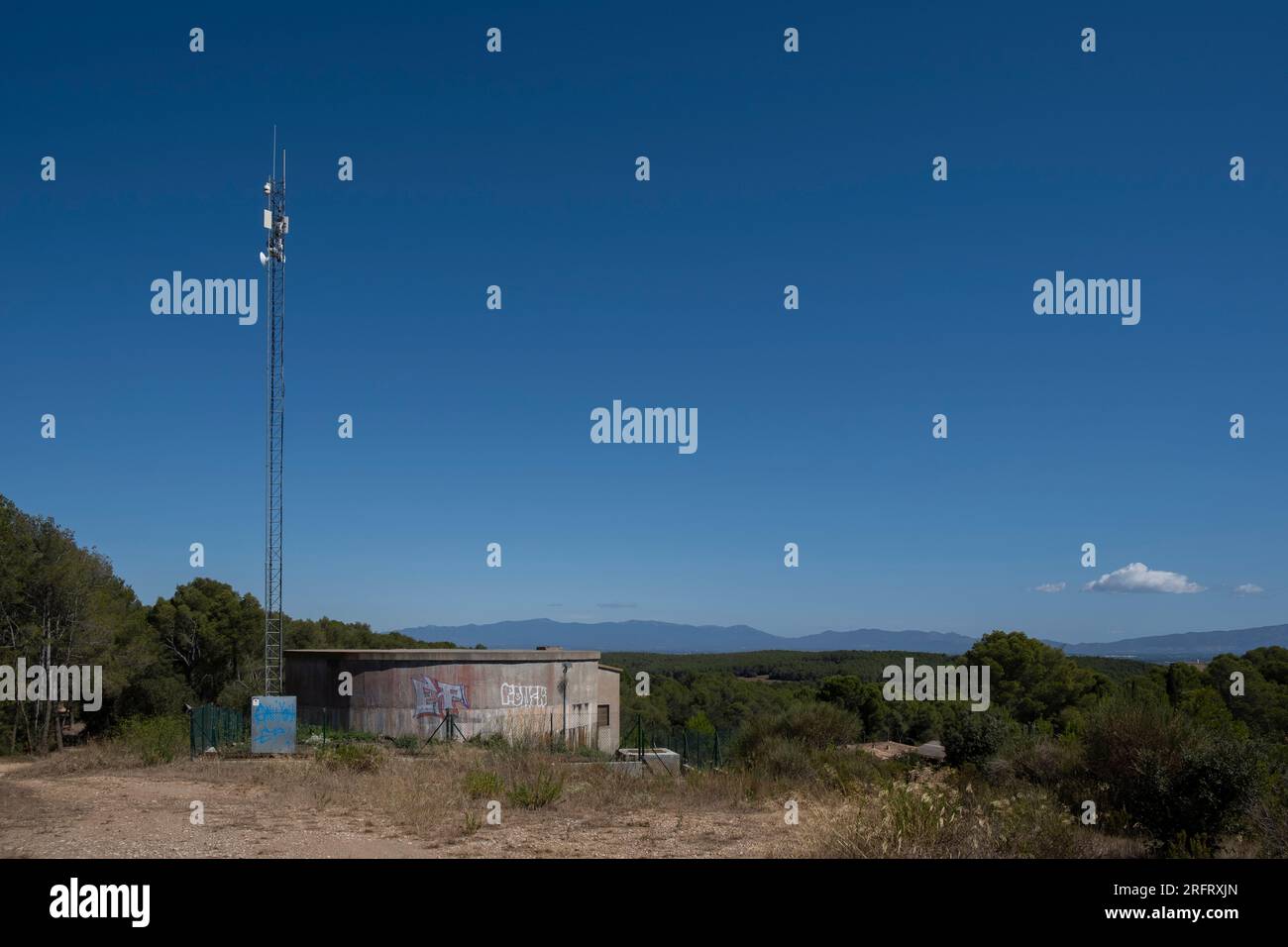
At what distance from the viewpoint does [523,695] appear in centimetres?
3672

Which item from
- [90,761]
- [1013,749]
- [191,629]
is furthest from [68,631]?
[1013,749]

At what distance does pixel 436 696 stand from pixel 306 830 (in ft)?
76.0

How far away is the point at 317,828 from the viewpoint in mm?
12453

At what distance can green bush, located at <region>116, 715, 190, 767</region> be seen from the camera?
20.7 metres

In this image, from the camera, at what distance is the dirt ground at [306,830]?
10.9 meters

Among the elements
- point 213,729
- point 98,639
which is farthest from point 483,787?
point 98,639

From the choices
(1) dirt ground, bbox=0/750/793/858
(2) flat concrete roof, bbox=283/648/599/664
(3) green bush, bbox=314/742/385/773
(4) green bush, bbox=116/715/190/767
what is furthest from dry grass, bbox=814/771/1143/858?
(2) flat concrete roof, bbox=283/648/599/664

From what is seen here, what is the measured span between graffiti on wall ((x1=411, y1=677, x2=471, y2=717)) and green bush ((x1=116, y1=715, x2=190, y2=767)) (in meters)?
10.6

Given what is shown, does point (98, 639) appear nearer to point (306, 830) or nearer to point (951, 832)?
point (306, 830)

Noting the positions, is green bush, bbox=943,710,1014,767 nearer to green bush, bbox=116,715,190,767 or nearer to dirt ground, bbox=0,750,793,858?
dirt ground, bbox=0,750,793,858

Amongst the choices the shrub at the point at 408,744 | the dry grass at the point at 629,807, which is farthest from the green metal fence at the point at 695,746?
the dry grass at the point at 629,807
